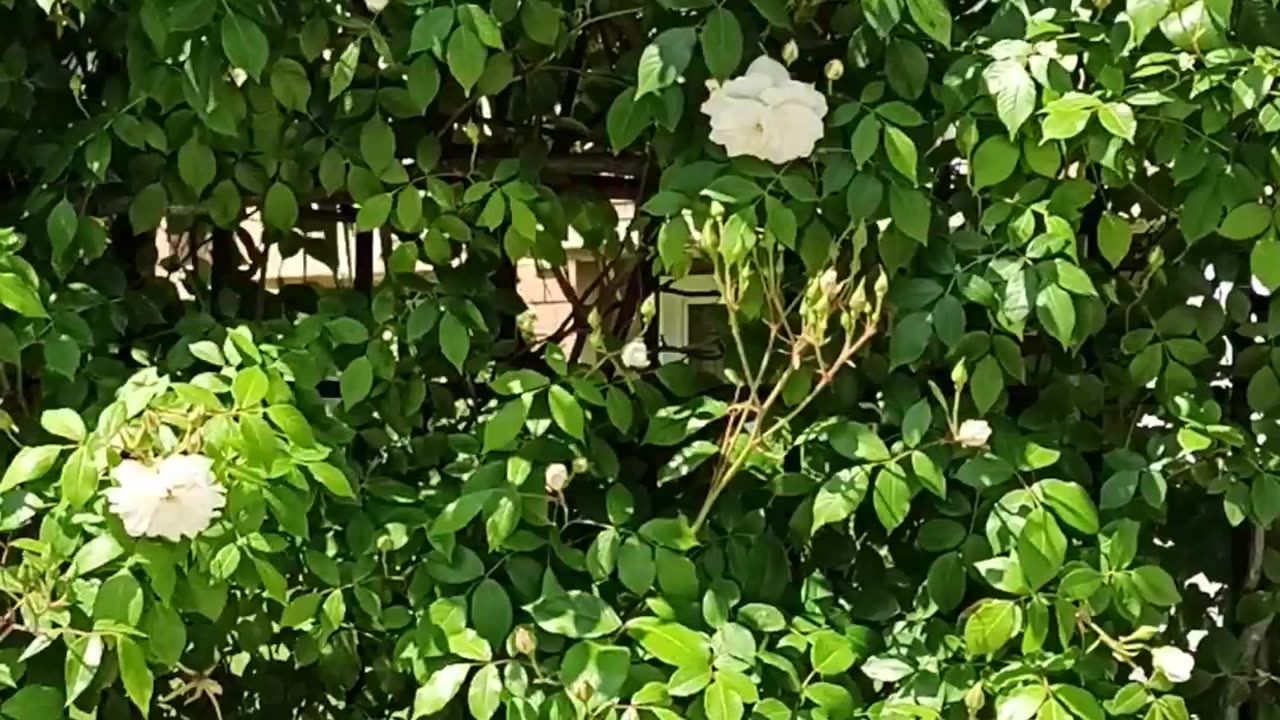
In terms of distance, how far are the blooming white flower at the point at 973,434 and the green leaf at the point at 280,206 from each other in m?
0.69

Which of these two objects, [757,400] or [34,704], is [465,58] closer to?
[757,400]

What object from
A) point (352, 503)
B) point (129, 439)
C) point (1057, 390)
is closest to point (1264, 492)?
point (1057, 390)

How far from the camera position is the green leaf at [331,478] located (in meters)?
1.13

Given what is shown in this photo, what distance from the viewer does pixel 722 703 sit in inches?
43.3

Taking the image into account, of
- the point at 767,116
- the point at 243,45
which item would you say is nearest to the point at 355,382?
the point at 243,45

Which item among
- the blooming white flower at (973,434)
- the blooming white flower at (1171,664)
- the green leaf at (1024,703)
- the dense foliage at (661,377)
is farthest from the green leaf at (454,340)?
the blooming white flower at (1171,664)

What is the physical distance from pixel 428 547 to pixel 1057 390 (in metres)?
0.64

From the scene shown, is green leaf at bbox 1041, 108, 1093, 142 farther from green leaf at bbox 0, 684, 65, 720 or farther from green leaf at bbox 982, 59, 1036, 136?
green leaf at bbox 0, 684, 65, 720

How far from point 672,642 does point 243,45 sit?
2.12ft

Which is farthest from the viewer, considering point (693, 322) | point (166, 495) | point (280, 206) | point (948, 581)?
point (693, 322)

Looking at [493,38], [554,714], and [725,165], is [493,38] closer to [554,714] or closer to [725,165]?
[725,165]

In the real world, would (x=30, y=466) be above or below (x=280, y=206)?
below

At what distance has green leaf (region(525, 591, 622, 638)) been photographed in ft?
3.88

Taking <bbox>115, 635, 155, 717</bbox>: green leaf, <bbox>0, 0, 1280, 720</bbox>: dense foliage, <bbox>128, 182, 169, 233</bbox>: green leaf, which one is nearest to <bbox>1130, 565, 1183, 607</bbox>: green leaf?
<bbox>0, 0, 1280, 720</bbox>: dense foliage
